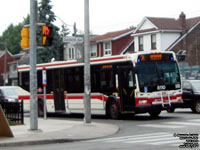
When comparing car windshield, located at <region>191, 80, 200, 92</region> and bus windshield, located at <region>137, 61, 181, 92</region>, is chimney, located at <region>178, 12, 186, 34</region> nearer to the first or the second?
car windshield, located at <region>191, 80, 200, 92</region>

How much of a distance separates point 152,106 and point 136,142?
7788 millimetres

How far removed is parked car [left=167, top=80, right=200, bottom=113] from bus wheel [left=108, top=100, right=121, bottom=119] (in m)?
3.64

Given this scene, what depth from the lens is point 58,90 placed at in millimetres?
25875

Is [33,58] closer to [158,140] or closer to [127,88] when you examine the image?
[158,140]

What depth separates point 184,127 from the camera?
17484 mm

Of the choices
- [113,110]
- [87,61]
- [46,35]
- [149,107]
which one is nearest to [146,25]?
[113,110]

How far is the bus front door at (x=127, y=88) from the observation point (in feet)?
70.1

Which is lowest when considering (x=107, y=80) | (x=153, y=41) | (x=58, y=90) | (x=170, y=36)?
(x=58, y=90)

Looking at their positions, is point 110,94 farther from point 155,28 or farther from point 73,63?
point 155,28

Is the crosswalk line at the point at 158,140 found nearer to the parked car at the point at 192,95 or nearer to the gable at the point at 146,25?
the parked car at the point at 192,95

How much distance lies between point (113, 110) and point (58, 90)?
4489 millimetres

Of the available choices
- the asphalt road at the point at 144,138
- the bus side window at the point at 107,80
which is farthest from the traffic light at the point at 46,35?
the bus side window at the point at 107,80

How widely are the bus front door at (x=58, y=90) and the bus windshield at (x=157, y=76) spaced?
5.95 meters

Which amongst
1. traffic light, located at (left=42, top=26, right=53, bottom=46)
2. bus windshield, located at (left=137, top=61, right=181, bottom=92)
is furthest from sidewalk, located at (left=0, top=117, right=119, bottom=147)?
bus windshield, located at (left=137, top=61, right=181, bottom=92)
